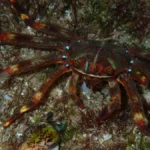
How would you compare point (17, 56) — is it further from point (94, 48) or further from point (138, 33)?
point (138, 33)

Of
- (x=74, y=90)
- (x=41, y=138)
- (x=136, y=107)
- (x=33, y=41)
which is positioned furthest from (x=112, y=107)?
(x=33, y=41)

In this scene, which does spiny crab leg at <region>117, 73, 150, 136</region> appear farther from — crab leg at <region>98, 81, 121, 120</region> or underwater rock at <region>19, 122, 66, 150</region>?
underwater rock at <region>19, 122, 66, 150</region>

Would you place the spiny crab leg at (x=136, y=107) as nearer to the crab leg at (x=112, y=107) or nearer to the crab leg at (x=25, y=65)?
the crab leg at (x=112, y=107)

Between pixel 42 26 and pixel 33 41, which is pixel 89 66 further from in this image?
pixel 42 26

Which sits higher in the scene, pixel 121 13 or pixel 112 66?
pixel 121 13

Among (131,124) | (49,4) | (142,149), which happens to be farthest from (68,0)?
(142,149)

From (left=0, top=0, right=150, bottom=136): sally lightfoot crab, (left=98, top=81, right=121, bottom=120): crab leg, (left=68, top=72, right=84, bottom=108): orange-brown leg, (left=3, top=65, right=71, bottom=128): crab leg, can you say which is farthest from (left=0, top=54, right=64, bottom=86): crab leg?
(left=98, top=81, right=121, bottom=120): crab leg
